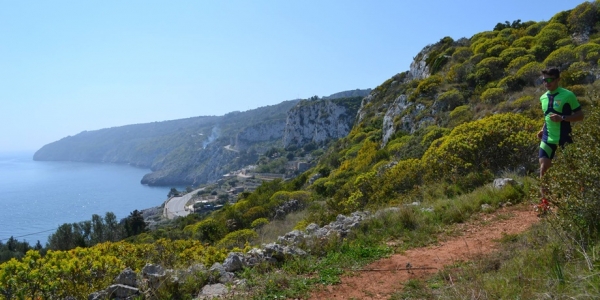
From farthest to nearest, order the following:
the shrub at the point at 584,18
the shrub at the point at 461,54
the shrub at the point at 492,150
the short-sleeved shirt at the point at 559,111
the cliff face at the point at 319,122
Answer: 1. the cliff face at the point at 319,122
2. the shrub at the point at 461,54
3. the shrub at the point at 584,18
4. the shrub at the point at 492,150
5. the short-sleeved shirt at the point at 559,111

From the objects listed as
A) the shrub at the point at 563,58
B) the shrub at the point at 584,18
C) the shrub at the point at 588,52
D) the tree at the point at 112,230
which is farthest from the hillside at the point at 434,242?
the tree at the point at 112,230

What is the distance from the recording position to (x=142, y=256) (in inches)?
199

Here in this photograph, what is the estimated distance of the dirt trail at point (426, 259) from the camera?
11.7 feet

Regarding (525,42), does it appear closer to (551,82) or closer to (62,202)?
(551,82)

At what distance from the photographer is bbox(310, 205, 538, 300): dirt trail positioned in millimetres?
3572

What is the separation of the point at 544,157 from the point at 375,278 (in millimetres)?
2719

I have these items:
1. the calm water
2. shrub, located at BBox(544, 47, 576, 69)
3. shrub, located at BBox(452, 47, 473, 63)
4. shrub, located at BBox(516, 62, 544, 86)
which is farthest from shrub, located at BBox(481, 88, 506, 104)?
the calm water

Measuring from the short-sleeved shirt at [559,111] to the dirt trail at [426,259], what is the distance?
1073mm

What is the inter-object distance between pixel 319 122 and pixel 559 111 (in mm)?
101169

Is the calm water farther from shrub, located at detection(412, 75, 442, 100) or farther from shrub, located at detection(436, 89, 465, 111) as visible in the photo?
shrub, located at detection(436, 89, 465, 111)

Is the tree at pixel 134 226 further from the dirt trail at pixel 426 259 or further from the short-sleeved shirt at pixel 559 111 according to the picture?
the short-sleeved shirt at pixel 559 111

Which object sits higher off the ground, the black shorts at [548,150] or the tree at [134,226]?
the black shorts at [548,150]

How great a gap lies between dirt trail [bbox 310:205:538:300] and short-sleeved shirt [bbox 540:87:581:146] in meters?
1.07

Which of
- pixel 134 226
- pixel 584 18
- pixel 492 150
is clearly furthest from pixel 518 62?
pixel 134 226
